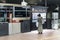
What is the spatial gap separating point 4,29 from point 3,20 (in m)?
1.01

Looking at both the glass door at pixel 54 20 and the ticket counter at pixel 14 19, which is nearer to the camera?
the ticket counter at pixel 14 19

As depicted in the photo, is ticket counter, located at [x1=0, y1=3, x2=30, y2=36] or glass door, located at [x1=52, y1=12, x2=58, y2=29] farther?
glass door, located at [x1=52, y1=12, x2=58, y2=29]

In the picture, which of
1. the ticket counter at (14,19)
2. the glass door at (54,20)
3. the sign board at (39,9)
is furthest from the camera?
the glass door at (54,20)

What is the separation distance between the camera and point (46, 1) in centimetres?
2189

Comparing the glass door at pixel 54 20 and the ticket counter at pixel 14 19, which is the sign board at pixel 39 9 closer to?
the ticket counter at pixel 14 19

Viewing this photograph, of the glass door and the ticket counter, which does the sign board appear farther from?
the glass door

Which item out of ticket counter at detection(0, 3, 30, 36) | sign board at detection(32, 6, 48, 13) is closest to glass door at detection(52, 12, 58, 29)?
sign board at detection(32, 6, 48, 13)

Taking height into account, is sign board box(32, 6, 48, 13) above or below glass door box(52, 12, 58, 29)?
above

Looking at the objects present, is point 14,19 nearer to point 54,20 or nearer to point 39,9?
point 39,9

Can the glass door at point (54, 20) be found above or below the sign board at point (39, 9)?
below

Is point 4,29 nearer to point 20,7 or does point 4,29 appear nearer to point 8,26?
point 8,26

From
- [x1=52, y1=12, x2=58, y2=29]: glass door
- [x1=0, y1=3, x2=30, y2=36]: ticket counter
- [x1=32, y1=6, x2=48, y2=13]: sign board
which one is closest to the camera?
[x1=0, y1=3, x2=30, y2=36]: ticket counter

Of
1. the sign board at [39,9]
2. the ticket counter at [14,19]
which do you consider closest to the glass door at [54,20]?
the sign board at [39,9]

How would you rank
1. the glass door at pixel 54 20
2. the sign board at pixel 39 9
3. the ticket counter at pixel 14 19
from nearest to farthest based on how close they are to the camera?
1. the ticket counter at pixel 14 19
2. the sign board at pixel 39 9
3. the glass door at pixel 54 20
